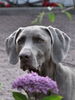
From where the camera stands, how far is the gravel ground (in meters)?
9.08

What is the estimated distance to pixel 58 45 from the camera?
16.6 ft

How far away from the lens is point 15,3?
2464 centimetres

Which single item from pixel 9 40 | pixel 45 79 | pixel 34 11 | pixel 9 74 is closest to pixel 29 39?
pixel 9 40

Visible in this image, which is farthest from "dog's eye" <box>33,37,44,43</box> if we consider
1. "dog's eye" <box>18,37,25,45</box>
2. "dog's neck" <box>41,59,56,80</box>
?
"dog's neck" <box>41,59,56,80</box>

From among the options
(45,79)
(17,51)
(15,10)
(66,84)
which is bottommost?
(15,10)

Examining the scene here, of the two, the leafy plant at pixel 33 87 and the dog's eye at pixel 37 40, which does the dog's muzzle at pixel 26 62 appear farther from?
the leafy plant at pixel 33 87

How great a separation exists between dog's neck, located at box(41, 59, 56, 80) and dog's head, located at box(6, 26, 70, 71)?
0.05 m

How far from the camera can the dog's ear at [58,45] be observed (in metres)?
4.97

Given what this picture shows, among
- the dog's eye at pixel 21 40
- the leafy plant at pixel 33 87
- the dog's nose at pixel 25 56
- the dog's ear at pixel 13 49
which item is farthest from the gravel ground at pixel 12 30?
the leafy plant at pixel 33 87

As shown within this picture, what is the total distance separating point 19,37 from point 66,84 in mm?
656

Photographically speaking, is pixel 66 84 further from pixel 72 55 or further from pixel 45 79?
pixel 72 55

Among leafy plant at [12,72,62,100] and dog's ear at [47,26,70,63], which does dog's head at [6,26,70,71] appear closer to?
dog's ear at [47,26,70,63]

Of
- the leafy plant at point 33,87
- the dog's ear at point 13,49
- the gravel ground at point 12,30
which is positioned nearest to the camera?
the leafy plant at point 33,87

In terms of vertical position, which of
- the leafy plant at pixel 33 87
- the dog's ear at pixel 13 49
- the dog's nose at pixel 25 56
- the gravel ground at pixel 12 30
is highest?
the leafy plant at pixel 33 87
